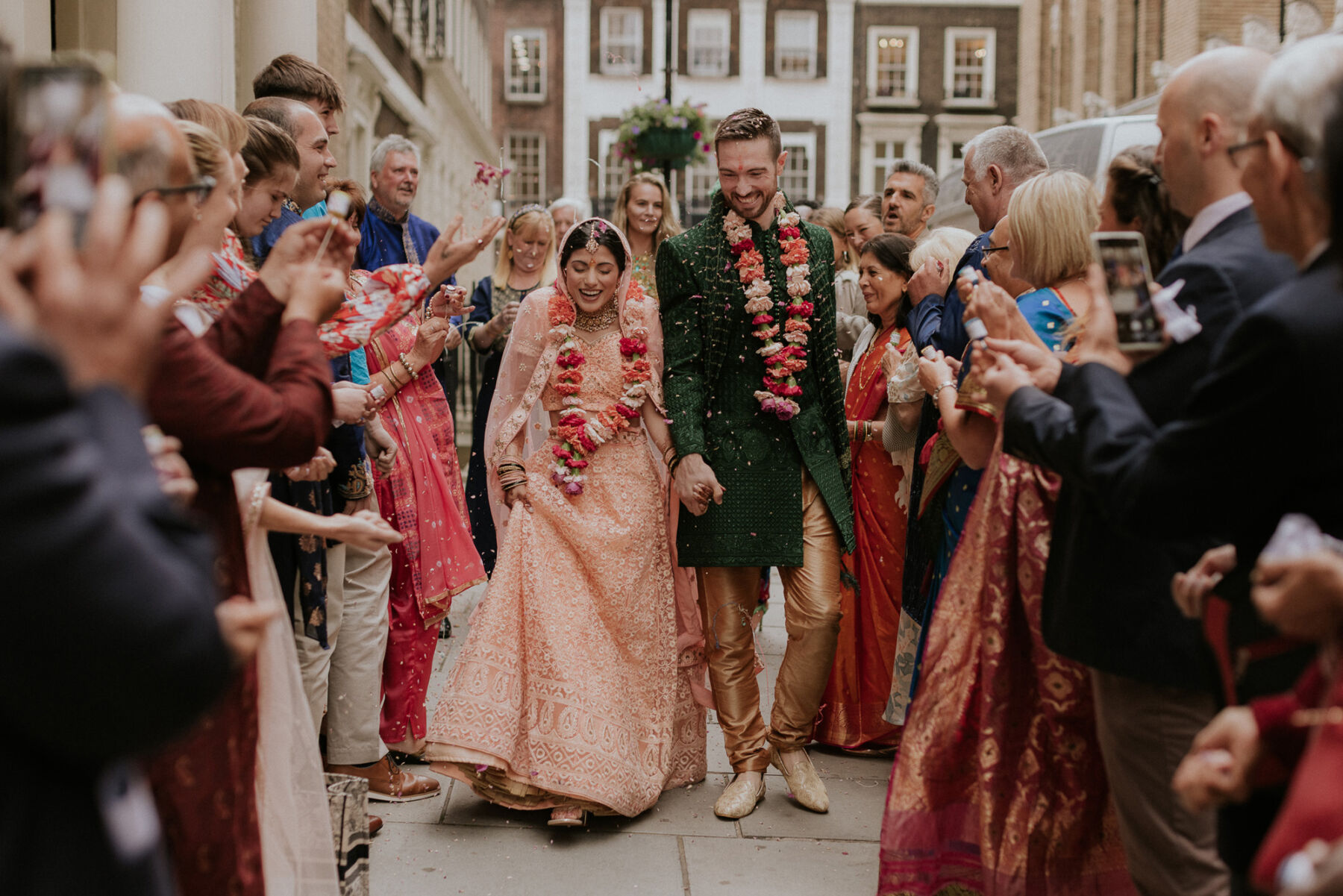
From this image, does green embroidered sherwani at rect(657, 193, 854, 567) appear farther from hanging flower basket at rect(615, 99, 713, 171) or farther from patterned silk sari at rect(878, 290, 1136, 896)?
hanging flower basket at rect(615, 99, 713, 171)

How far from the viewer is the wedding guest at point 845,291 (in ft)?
21.2

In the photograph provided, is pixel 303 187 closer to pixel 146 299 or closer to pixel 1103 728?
pixel 146 299

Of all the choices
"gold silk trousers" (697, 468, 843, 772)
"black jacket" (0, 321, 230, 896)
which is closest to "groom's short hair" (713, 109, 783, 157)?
"gold silk trousers" (697, 468, 843, 772)

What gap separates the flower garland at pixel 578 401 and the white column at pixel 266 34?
4827 mm

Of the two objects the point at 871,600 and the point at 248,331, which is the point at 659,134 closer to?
the point at 871,600

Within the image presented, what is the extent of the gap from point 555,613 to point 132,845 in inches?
113

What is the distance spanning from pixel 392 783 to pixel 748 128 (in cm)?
268

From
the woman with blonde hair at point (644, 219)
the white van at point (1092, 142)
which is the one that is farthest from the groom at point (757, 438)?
the white van at point (1092, 142)

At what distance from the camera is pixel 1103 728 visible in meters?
2.39

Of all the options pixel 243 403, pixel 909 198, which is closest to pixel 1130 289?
pixel 243 403

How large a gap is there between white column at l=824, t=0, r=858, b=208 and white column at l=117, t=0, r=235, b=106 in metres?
31.6

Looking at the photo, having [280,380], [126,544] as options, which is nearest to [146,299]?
[280,380]

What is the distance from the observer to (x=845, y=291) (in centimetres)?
685

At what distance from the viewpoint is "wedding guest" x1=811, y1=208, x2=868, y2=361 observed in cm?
646
